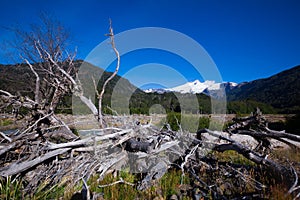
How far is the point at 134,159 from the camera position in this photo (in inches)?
166

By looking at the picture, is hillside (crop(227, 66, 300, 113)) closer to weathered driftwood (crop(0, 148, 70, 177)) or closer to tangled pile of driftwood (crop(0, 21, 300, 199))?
tangled pile of driftwood (crop(0, 21, 300, 199))

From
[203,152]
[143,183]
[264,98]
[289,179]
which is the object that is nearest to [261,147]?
[203,152]

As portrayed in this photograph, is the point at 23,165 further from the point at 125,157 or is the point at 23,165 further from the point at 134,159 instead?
the point at 134,159

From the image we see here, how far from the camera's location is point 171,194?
10.1 feet

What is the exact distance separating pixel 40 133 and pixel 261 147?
15.2 ft

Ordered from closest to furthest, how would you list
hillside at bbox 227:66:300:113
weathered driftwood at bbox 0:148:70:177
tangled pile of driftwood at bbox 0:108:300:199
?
weathered driftwood at bbox 0:148:70:177 < tangled pile of driftwood at bbox 0:108:300:199 < hillside at bbox 227:66:300:113

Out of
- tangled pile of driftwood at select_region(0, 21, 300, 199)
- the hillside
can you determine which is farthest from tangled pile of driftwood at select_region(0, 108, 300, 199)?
the hillside

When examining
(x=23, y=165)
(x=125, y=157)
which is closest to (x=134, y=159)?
(x=125, y=157)

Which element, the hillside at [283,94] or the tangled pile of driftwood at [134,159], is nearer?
the tangled pile of driftwood at [134,159]

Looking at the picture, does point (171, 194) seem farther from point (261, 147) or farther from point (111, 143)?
point (261, 147)

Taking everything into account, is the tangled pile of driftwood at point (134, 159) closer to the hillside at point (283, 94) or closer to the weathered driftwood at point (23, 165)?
the weathered driftwood at point (23, 165)

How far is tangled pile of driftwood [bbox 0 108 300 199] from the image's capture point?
9.62ft

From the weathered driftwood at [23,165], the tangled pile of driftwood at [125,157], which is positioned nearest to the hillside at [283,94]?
the tangled pile of driftwood at [125,157]

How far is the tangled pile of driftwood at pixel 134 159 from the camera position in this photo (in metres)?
2.93
